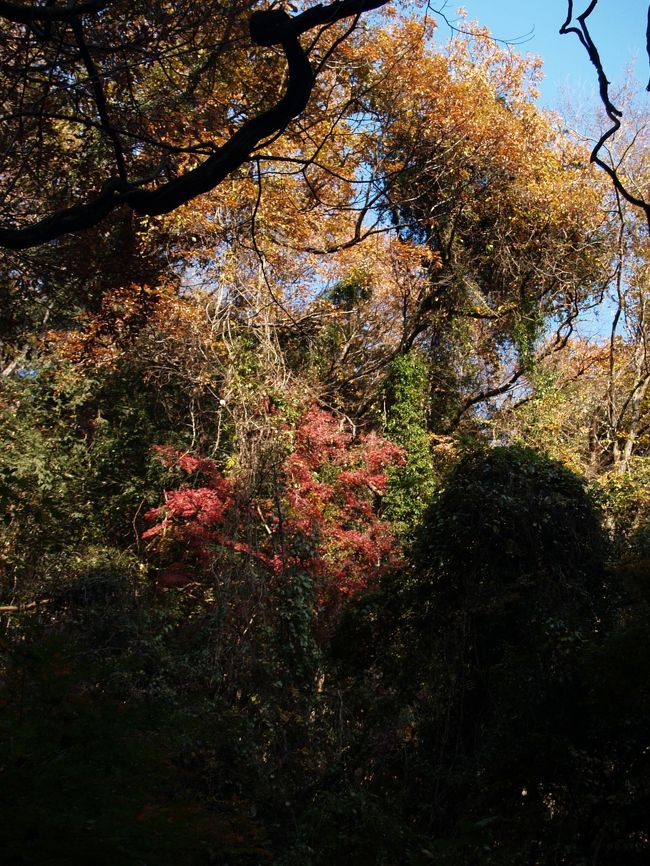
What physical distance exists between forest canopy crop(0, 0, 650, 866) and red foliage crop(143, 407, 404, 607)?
0.05 meters

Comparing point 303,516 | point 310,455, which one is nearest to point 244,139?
point 303,516

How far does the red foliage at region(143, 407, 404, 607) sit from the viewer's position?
854cm

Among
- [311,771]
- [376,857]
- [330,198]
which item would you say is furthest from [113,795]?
[330,198]

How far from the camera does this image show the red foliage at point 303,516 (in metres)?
8.54

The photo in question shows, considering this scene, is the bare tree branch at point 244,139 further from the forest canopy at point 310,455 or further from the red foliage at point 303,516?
the red foliage at point 303,516

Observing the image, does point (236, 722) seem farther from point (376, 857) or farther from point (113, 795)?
point (113, 795)

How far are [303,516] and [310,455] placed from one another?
44.3 inches

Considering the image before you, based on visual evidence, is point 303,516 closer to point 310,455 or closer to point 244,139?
point 310,455

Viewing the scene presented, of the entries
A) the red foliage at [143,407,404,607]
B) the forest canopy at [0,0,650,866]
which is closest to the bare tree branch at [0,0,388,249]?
the forest canopy at [0,0,650,866]

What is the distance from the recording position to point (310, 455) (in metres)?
10.2

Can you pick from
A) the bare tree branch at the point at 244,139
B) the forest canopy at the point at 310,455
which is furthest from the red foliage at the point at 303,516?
the bare tree branch at the point at 244,139

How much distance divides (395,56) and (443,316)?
4346 mm

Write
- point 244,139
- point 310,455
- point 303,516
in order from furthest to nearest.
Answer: point 310,455, point 303,516, point 244,139

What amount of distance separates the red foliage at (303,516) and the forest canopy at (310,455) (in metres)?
0.05
